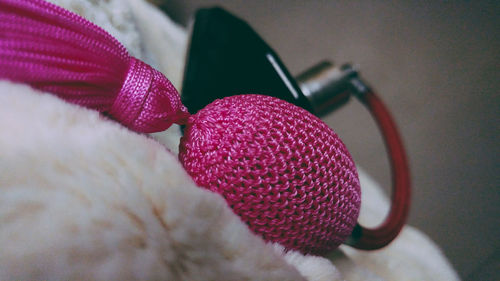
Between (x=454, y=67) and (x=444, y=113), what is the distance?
58mm

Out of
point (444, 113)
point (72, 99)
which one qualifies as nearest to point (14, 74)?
point (72, 99)

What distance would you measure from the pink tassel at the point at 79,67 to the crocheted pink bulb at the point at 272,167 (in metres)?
0.03

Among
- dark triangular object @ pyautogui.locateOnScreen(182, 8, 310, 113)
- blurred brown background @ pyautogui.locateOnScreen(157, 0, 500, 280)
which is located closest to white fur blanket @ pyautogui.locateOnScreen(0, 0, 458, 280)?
dark triangular object @ pyautogui.locateOnScreen(182, 8, 310, 113)

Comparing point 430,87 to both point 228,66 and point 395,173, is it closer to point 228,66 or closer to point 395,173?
point 395,173

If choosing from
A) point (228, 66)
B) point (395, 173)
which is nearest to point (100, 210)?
point (228, 66)

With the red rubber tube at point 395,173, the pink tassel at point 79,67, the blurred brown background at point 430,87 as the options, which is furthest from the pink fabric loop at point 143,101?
the blurred brown background at point 430,87

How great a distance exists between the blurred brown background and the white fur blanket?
0.34 meters

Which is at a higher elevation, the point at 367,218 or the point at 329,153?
the point at 329,153

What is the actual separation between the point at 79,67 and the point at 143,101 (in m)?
0.03

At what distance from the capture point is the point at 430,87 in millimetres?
424

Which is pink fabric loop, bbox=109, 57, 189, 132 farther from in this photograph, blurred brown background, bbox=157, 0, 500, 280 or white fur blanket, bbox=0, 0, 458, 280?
blurred brown background, bbox=157, 0, 500, 280

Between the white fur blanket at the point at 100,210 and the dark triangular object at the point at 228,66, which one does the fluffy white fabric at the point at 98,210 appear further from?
the dark triangular object at the point at 228,66

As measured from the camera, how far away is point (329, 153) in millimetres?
173

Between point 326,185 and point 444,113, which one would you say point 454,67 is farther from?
point 326,185
